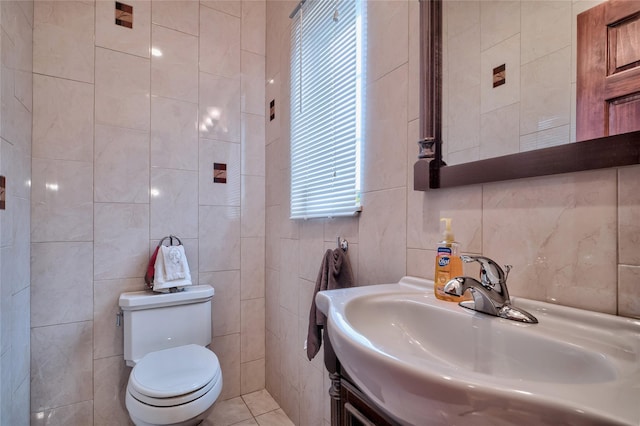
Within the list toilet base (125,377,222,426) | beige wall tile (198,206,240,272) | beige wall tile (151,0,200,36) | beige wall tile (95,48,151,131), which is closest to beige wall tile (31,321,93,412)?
toilet base (125,377,222,426)

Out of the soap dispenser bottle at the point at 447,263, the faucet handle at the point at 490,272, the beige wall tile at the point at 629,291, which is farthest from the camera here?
the soap dispenser bottle at the point at 447,263

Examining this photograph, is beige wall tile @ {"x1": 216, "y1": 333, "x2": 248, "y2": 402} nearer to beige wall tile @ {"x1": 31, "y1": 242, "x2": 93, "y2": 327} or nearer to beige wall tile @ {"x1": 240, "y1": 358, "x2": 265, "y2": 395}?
beige wall tile @ {"x1": 240, "y1": 358, "x2": 265, "y2": 395}

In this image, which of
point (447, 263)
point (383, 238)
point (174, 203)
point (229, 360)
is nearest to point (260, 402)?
point (229, 360)

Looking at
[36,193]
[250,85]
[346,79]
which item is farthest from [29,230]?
[346,79]

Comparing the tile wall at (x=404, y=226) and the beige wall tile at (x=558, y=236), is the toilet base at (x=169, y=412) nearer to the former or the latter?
the tile wall at (x=404, y=226)

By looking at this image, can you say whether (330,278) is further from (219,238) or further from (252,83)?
(252,83)

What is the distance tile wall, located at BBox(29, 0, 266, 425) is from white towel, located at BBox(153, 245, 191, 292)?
141 mm

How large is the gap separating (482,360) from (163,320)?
5.06ft

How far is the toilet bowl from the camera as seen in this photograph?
118 cm

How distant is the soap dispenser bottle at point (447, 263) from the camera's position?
80 centimetres

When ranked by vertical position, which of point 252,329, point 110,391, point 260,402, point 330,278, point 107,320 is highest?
point 330,278

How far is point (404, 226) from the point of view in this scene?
1056 millimetres

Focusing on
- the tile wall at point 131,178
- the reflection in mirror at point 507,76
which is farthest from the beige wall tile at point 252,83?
the reflection in mirror at point 507,76

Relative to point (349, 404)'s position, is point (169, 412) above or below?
below
